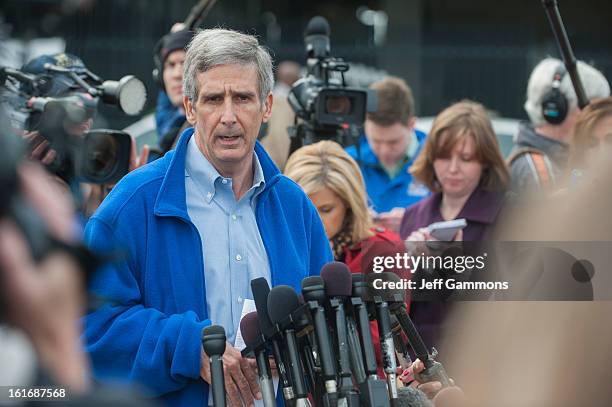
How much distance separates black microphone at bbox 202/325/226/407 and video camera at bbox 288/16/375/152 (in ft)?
8.92

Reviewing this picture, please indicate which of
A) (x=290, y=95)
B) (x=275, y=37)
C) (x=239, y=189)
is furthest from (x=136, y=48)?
(x=239, y=189)

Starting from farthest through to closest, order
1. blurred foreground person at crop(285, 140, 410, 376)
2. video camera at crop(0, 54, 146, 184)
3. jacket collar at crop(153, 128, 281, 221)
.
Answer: blurred foreground person at crop(285, 140, 410, 376) → video camera at crop(0, 54, 146, 184) → jacket collar at crop(153, 128, 281, 221)

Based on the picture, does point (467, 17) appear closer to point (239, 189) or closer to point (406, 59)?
point (406, 59)

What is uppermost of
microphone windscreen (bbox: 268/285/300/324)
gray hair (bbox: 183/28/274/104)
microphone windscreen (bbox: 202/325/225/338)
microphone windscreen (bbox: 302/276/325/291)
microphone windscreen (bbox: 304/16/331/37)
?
microphone windscreen (bbox: 304/16/331/37)

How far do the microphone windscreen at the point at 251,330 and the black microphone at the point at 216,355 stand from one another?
0.06 m

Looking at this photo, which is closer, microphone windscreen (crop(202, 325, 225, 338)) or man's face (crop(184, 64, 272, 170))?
microphone windscreen (crop(202, 325, 225, 338))

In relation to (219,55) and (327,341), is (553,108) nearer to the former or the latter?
(219,55)

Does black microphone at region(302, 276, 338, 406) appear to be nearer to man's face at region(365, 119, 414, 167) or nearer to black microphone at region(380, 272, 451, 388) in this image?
black microphone at region(380, 272, 451, 388)

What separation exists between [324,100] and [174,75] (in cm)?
76

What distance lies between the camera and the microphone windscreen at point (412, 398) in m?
2.49

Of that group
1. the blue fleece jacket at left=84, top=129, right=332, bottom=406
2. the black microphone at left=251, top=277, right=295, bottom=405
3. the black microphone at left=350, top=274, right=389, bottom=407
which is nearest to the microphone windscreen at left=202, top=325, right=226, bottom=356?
the black microphone at left=251, top=277, right=295, bottom=405

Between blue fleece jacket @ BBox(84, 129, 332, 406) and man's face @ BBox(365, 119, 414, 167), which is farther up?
man's face @ BBox(365, 119, 414, 167)

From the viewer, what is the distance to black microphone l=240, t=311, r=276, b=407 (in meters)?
2.48

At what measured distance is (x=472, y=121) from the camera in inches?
200
